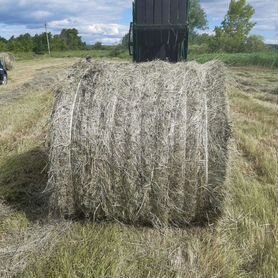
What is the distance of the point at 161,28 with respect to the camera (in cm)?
794

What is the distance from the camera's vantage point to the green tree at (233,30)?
4612 cm

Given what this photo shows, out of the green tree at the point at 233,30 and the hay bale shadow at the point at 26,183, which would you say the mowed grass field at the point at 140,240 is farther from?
the green tree at the point at 233,30

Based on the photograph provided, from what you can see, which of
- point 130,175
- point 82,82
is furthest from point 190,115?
point 82,82

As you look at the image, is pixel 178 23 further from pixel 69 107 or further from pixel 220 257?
pixel 220 257

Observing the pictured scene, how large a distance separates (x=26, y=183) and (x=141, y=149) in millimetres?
1761

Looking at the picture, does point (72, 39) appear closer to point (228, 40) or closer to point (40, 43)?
point (40, 43)

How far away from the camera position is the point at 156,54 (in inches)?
321

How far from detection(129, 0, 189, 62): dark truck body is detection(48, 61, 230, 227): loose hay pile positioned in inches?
166

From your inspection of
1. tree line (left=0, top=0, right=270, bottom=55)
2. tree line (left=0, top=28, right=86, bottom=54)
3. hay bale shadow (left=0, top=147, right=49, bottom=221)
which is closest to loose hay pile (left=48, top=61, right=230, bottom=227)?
hay bale shadow (left=0, top=147, right=49, bottom=221)

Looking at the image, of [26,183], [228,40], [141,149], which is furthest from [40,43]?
[141,149]

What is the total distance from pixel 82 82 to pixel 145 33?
4366 mm

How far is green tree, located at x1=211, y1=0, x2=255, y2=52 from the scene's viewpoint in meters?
46.1

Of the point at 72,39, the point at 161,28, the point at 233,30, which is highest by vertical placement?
the point at 161,28

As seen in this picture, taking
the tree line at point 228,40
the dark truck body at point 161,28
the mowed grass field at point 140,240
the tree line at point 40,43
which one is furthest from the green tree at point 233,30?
the mowed grass field at point 140,240
